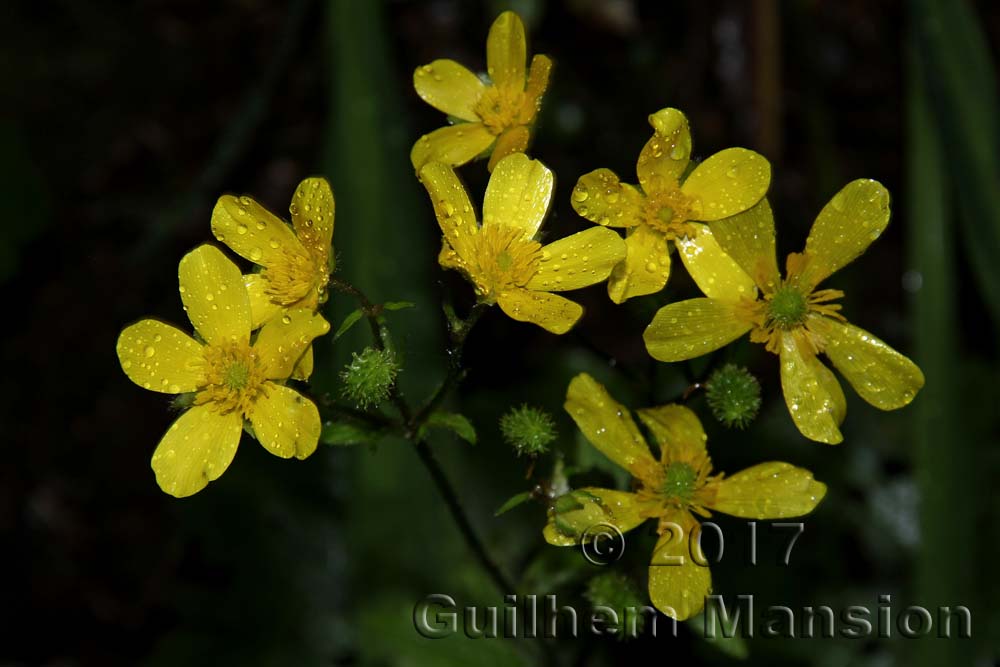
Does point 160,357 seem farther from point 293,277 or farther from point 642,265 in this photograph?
point 642,265

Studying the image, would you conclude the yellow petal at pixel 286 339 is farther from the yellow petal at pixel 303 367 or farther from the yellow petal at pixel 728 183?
the yellow petal at pixel 728 183

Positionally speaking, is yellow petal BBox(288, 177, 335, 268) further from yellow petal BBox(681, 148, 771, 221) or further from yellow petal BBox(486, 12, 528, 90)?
yellow petal BBox(681, 148, 771, 221)

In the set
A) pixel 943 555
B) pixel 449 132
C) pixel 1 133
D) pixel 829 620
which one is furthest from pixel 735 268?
pixel 1 133

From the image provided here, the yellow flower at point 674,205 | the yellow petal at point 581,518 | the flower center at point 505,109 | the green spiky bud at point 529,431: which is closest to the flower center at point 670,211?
the yellow flower at point 674,205

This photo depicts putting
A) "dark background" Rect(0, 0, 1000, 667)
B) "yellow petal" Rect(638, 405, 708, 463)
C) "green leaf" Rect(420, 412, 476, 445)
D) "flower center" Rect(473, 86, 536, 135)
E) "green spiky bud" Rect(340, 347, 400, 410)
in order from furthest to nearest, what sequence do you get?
"dark background" Rect(0, 0, 1000, 667) < "flower center" Rect(473, 86, 536, 135) < "yellow petal" Rect(638, 405, 708, 463) < "green leaf" Rect(420, 412, 476, 445) < "green spiky bud" Rect(340, 347, 400, 410)

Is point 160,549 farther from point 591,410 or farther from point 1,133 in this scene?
point 591,410

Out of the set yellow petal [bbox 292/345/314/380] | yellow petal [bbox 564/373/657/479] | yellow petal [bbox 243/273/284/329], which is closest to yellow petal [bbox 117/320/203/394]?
yellow petal [bbox 243/273/284/329]
